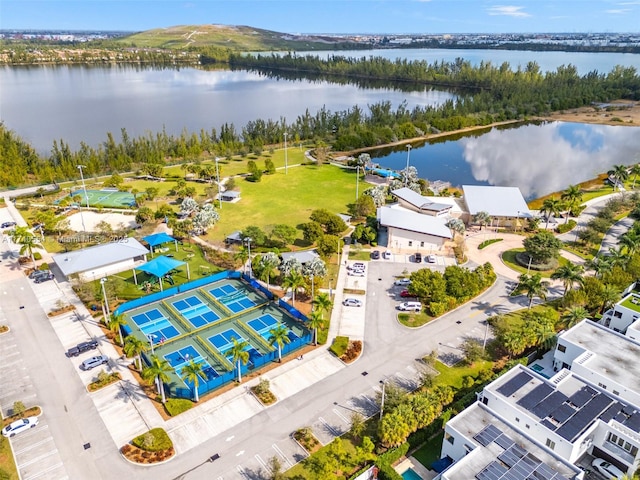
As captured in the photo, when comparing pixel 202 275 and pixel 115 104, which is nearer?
pixel 202 275

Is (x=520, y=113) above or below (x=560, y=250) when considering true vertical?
above

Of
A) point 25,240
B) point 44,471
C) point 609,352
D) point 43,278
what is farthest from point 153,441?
point 609,352

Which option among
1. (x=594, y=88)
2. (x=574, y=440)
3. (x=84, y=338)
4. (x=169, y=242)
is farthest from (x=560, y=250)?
(x=594, y=88)

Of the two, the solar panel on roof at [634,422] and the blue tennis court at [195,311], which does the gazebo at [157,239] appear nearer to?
the blue tennis court at [195,311]

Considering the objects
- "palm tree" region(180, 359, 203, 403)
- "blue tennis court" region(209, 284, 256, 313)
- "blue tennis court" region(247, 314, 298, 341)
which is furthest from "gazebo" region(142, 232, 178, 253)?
"palm tree" region(180, 359, 203, 403)

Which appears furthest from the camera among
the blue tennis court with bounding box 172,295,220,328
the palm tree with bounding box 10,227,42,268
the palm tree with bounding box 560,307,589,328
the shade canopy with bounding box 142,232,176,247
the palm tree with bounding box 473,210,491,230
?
the palm tree with bounding box 473,210,491,230

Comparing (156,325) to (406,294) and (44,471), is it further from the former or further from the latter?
(406,294)

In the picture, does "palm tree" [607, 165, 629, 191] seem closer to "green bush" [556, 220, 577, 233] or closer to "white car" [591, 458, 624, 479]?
"green bush" [556, 220, 577, 233]

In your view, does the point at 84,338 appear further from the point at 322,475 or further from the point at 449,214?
the point at 449,214
